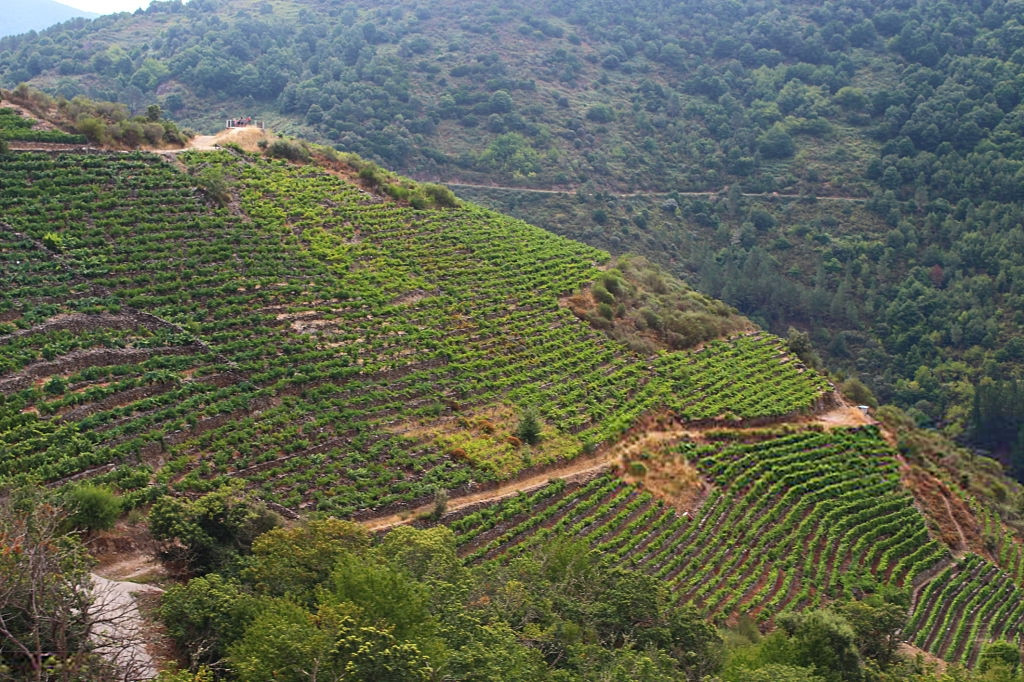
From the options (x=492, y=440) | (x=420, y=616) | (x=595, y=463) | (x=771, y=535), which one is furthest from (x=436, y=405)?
(x=420, y=616)

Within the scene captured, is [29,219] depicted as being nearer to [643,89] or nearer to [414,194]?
[414,194]

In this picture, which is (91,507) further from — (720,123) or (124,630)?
(720,123)

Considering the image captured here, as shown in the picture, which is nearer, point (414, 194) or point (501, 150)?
point (414, 194)

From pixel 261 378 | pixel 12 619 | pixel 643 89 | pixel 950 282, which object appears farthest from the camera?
pixel 643 89

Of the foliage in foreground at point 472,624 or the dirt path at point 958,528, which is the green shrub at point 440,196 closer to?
the foliage in foreground at point 472,624

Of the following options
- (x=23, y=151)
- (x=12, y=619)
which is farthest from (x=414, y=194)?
(x=12, y=619)

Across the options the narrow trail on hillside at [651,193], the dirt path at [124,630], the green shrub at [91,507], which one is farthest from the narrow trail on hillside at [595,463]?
the narrow trail on hillside at [651,193]

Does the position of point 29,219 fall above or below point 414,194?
above

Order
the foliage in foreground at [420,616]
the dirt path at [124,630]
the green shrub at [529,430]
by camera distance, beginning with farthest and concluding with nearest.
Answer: the green shrub at [529,430]
the foliage in foreground at [420,616]
the dirt path at [124,630]
